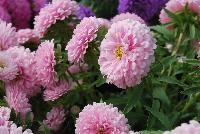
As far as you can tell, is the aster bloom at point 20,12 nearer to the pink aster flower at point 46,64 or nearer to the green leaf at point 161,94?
the pink aster flower at point 46,64

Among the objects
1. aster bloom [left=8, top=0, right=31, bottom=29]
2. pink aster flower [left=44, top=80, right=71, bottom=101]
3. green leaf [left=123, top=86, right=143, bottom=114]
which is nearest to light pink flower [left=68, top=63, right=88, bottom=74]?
pink aster flower [left=44, top=80, right=71, bottom=101]

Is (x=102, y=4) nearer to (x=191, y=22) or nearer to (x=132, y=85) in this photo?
(x=191, y=22)

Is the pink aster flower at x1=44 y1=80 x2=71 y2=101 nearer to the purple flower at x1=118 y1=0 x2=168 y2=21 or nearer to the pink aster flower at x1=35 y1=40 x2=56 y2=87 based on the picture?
the pink aster flower at x1=35 y1=40 x2=56 y2=87

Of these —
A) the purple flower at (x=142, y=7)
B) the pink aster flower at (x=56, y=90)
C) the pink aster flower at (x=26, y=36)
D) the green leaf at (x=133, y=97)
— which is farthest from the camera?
the purple flower at (x=142, y=7)

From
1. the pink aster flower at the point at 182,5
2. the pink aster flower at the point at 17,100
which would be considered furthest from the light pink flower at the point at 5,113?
the pink aster flower at the point at 182,5

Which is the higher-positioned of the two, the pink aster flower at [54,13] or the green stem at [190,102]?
the pink aster flower at [54,13]

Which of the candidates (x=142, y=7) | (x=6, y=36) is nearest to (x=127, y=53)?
(x=6, y=36)

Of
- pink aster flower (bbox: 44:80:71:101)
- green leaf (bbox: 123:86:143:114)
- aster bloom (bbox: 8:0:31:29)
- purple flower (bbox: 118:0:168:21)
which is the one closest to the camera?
green leaf (bbox: 123:86:143:114)
